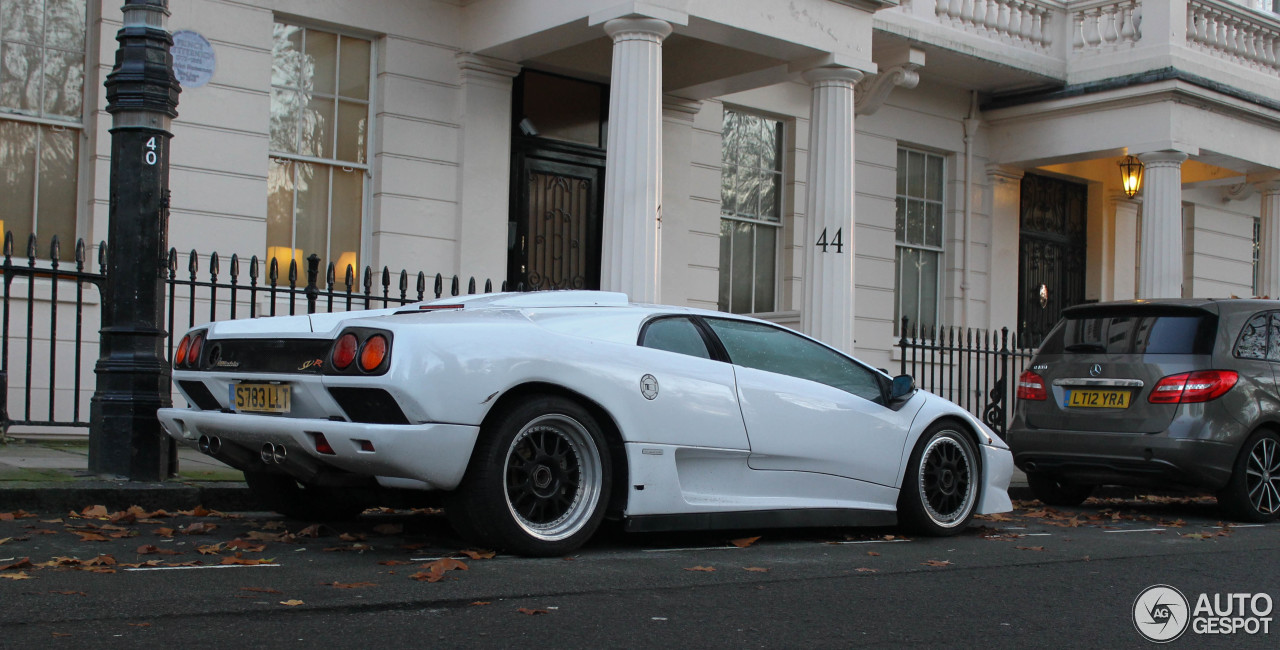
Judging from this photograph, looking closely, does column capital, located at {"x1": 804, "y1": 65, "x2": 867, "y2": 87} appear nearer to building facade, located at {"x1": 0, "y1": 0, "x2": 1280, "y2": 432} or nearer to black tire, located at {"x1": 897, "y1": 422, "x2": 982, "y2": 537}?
building facade, located at {"x1": 0, "y1": 0, "x2": 1280, "y2": 432}

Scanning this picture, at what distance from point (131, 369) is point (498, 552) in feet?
9.77

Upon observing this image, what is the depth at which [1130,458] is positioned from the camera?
8.91m

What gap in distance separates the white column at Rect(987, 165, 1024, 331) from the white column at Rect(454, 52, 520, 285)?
25.4ft

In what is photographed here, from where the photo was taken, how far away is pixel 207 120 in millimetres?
11430

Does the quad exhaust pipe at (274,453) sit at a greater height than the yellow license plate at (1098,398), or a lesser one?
lesser

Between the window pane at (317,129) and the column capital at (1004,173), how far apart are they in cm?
948

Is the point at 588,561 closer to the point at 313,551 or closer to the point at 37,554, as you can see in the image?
the point at 313,551

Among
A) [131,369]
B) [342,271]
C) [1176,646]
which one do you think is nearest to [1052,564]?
[1176,646]

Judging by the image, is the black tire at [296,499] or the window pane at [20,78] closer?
the black tire at [296,499]

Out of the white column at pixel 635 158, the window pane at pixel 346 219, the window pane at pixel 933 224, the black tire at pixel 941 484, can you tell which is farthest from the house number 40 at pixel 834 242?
the black tire at pixel 941 484

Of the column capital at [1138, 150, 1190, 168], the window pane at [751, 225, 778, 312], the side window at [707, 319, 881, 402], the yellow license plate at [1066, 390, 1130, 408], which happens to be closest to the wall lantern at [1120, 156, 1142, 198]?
the column capital at [1138, 150, 1190, 168]

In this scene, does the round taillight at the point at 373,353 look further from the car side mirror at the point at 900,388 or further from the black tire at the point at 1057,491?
the black tire at the point at 1057,491

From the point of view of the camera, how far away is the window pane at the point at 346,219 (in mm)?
12359

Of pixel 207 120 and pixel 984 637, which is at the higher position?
pixel 207 120
